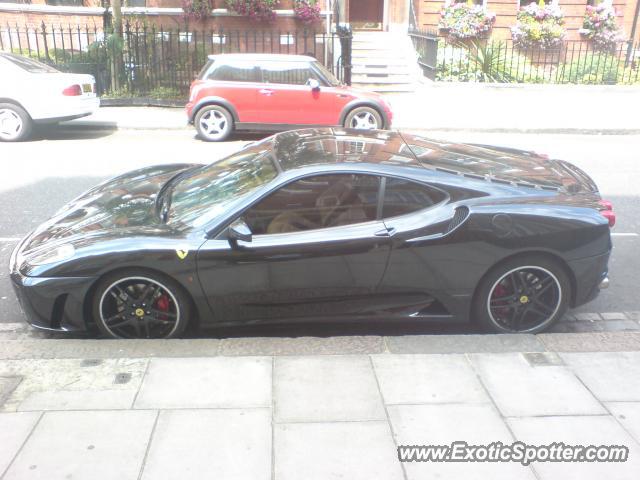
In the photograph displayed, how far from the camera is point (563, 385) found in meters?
3.39

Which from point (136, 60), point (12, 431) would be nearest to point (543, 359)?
point (12, 431)

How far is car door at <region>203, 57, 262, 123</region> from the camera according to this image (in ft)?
38.0

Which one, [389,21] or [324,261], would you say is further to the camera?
[389,21]

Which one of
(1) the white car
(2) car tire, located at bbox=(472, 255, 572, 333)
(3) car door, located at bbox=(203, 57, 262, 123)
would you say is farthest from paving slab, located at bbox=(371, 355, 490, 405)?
(1) the white car

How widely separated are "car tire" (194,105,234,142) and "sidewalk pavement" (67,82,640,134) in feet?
4.58

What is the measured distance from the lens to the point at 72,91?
38.1ft

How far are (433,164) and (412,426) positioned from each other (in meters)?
1.94

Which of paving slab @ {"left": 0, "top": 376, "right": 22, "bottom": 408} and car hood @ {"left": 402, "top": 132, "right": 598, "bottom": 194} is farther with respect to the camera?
car hood @ {"left": 402, "top": 132, "right": 598, "bottom": 194}

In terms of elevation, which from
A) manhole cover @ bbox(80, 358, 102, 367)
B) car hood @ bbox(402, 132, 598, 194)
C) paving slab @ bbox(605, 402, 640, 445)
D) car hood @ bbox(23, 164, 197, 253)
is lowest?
manhole cover @ bbox(80, 358, 102, 367)

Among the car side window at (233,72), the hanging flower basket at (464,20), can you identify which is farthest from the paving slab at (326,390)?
the hanging flower basket at (464,20)

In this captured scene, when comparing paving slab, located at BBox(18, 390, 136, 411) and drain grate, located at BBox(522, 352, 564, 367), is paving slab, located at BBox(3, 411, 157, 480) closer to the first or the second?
paving slab, located at BBox(18, 390, 136, 411)

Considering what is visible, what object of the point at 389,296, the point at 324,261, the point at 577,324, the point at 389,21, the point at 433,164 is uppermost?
the point at 389,21

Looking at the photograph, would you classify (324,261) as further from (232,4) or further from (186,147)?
(232,4)

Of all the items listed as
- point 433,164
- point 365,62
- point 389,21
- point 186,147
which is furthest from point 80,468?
point 389,21
